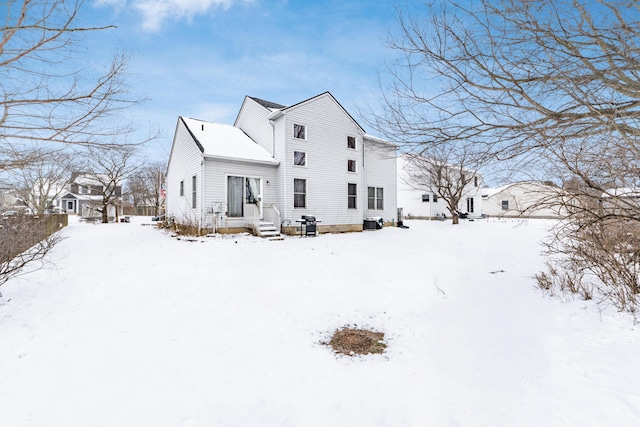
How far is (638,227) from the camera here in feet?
13.7

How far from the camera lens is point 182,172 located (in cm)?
1562

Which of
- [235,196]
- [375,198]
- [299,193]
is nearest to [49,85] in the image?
[235,196]

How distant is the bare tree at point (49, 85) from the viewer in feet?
12.8

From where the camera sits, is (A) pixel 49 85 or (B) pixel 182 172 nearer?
(A) pixel 49 85

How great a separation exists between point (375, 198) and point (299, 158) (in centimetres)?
618

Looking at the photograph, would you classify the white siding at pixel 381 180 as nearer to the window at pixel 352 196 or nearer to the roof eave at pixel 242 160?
the window at pixel 352 196

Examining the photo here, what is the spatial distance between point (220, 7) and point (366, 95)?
8029 millimetres

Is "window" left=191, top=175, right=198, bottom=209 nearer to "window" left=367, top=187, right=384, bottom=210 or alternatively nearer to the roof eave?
the roof eave

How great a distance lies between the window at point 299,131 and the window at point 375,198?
18.6ft

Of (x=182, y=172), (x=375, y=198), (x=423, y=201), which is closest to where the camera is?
(x=182, y=172)

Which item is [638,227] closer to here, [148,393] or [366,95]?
[366,95]

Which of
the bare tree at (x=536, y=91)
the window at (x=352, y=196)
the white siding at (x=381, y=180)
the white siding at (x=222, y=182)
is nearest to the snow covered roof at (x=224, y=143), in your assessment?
the white siding at (x=222, y=182)

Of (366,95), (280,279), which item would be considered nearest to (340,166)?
(280,279)

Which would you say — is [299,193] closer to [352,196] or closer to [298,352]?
[352,196]
